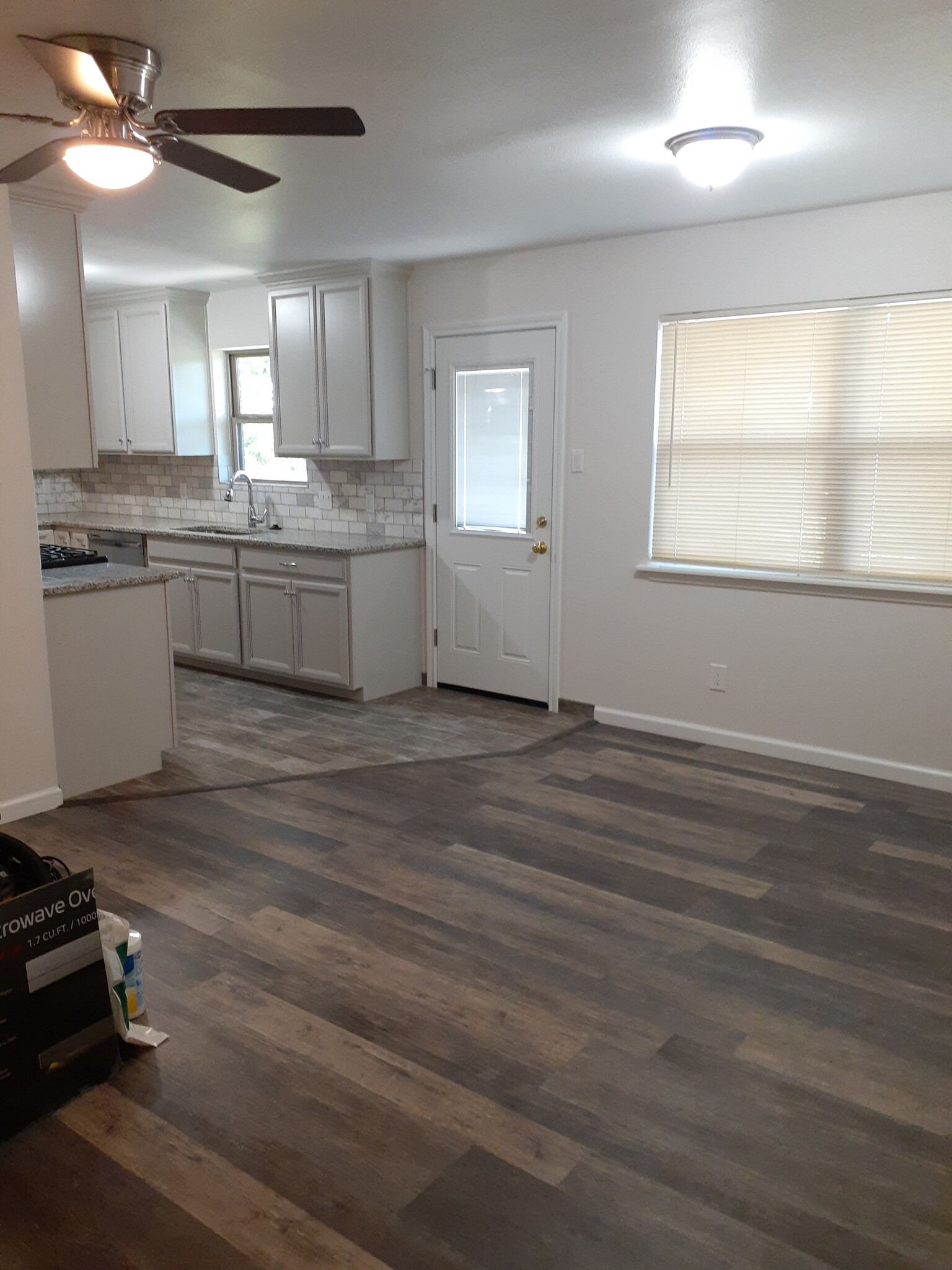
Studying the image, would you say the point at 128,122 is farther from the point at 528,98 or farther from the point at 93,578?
the point at 93,578

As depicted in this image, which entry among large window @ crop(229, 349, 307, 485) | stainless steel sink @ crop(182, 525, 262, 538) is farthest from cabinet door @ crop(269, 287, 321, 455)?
stainless steel sink @ crop(182, 525, 262, 538)

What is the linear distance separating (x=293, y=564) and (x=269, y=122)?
3.43 m

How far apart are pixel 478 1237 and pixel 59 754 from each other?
111 inches

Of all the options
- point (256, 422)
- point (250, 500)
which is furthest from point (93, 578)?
point (256, 422)

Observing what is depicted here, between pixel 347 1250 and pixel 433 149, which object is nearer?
pixel 347 1250

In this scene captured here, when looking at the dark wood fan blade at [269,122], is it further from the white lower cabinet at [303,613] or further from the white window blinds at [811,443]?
the white lower cabinet at [303,613]

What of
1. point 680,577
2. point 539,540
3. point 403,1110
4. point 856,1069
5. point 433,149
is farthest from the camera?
A: point 539,540

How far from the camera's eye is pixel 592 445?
4906mm

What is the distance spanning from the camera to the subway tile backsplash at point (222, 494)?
5844 millimetres

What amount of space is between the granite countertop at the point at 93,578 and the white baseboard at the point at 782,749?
2.36 meters

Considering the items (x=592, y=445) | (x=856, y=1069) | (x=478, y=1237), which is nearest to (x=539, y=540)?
(x=592, y=445)

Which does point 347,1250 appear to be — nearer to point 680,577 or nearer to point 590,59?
point 590,59

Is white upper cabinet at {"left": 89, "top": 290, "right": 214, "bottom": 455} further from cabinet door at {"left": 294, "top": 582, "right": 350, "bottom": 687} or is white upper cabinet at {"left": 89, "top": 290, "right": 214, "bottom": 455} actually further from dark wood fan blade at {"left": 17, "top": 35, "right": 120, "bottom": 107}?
dark wood fan blade at {"left": 17, "top": 35, "right": 120, "bottom": 107}

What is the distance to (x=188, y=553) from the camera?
6043 millimetres
